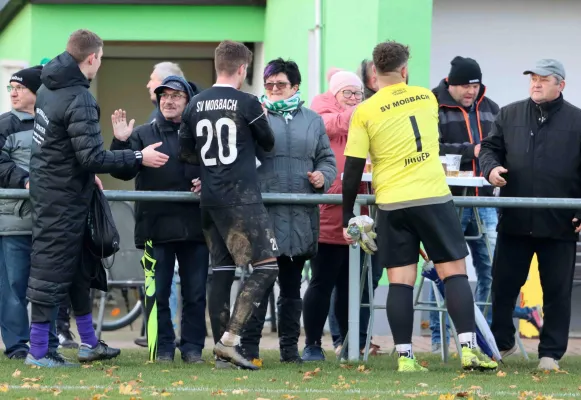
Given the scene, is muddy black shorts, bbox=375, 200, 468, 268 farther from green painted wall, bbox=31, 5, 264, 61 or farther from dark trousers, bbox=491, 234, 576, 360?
green painted wall, bbox=31, 5, 264, 61

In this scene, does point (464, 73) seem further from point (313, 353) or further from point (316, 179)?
point (313, 353)

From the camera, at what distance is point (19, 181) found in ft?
30.1

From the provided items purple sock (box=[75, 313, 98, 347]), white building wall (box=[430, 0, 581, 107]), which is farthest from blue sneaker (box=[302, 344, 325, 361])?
white building wall (box=[430, 0, 581, 107])

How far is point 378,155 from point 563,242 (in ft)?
4.85

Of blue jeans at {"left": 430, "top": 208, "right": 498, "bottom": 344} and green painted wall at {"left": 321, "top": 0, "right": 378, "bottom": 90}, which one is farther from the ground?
green painted wall at {"left": 321, "top": 0, "right": 378, "bottom": 90}

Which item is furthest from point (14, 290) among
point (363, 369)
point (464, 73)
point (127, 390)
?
point (464, 73)

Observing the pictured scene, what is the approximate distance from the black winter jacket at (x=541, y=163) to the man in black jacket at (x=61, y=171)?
2.61 meters

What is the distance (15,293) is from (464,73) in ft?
12.3

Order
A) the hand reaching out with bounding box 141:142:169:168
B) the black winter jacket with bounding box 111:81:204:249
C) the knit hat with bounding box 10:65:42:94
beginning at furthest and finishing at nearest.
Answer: the knit hat with bounding box 10:65:42:94, the black winter jacket with bounding box 111:81:204:249, the hand reaching out with bounding box 141:142:169:168

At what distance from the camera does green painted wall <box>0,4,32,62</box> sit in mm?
14570

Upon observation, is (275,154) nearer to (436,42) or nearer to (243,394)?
(243,394)

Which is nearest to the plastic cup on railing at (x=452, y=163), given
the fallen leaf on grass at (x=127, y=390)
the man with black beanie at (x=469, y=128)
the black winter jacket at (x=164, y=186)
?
the man with black beanie at (x=469, y=128)

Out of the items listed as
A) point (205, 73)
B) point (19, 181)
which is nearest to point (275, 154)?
point (19, 181)

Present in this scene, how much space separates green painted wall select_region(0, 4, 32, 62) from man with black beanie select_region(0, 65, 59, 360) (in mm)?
5140
